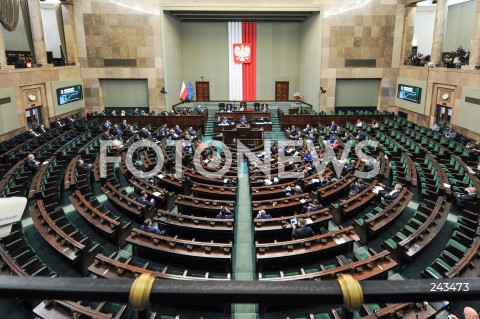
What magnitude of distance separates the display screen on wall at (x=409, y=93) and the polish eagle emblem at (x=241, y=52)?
37.6 ft

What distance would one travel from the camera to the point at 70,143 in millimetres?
14422

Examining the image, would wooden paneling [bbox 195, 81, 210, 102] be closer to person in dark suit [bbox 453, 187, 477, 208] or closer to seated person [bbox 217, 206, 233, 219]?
seated person [bbox 217, 206, 233, 219]

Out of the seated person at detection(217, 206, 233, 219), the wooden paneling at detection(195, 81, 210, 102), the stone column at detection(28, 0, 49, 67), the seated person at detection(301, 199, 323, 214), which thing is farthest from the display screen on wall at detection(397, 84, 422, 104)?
the stone column at detection(28, 0, 49, 67)

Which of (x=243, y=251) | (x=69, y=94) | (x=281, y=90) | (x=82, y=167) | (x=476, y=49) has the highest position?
(x=476, y=49)

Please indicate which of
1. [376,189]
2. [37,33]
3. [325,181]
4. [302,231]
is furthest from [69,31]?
[302,231]

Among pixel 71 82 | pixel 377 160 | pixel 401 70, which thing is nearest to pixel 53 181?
pixel 377 160

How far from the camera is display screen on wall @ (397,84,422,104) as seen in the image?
67.8 feet

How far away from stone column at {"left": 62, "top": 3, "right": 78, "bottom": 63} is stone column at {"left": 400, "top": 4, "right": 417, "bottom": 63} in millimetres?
22017

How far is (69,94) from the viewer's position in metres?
21.5

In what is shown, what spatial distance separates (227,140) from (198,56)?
11949 mm

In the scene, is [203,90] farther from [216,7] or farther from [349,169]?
[349,169]

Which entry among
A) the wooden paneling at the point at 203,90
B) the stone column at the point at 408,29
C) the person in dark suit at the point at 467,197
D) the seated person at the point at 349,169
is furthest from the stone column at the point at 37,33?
the stone column at the point at 408,29

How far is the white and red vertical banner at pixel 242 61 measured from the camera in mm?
26891

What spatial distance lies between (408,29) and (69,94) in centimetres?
2244
